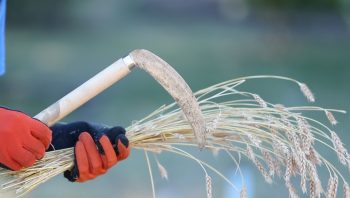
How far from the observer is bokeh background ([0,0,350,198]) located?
16.2 feet

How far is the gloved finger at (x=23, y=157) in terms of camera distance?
182cm

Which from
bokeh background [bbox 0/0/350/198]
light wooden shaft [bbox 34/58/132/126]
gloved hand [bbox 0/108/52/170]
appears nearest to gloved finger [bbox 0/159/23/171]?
gloved hand [bbox 0/108/52/170]

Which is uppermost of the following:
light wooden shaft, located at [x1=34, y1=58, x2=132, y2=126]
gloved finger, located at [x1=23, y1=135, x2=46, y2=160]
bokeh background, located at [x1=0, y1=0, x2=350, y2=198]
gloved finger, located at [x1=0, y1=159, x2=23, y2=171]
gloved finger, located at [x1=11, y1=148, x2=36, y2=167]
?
bokeh background, located at [x1=0, y1=0, x2=350, y2=198]

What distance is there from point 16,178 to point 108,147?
208 mm

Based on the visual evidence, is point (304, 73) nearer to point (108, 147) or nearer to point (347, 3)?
point (347, 3)

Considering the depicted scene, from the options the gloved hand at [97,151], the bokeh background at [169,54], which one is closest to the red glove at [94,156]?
the gloved hand at [97,151]

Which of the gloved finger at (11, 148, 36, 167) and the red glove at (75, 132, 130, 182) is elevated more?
Result: the red glove at (75, 132, 130, 182)

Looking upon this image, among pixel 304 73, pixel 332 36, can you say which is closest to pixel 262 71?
pixel 304 73

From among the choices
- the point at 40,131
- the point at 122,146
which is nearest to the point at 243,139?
the point at 122,146

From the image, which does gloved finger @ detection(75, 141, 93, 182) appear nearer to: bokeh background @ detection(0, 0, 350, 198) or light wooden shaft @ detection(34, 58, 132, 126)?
light wooden shaft @ detection(34, 58, 132, 126)

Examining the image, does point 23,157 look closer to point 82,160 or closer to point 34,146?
point 34,146

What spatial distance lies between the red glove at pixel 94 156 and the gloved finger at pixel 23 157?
0.35 feet

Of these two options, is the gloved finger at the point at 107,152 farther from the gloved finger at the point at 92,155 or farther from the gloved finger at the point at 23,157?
the gloved finger at the point at 23,157

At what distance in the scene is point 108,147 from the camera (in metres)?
1.89
